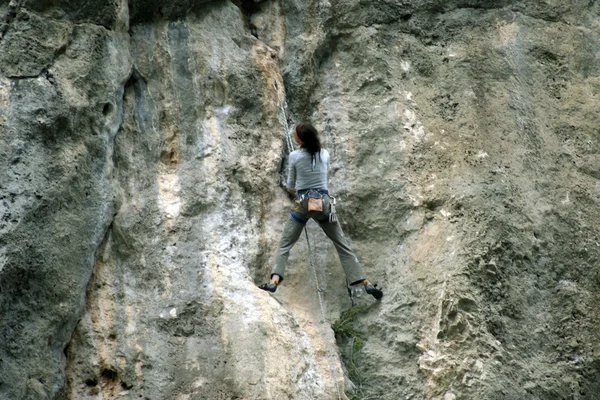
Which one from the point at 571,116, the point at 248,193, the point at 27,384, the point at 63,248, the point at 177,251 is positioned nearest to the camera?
the point at 27,384

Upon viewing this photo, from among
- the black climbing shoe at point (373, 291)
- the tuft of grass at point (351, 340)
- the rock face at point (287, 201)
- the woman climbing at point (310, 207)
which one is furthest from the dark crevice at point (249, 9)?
the tuft of grass at point (351, 340)

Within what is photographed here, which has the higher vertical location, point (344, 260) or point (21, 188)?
point (21, 188)

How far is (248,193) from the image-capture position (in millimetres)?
9703

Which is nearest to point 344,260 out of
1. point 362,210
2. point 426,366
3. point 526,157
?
point 362,210

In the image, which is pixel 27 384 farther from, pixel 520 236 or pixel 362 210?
pixel 520 236

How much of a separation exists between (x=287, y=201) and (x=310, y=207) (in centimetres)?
93

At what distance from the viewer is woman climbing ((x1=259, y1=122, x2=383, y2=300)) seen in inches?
358

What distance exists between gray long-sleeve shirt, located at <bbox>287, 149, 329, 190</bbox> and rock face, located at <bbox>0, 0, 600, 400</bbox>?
72cm

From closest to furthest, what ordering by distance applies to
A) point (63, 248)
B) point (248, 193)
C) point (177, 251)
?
point (63, 248) < point (177, 251) < point (248, 193)

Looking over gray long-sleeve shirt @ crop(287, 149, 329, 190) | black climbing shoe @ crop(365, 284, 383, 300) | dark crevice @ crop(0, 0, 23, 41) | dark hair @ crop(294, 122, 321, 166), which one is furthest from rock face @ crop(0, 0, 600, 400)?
dark hair @ crop(294, 122, 321, 166)

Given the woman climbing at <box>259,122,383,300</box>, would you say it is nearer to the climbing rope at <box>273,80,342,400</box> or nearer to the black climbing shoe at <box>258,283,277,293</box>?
the black climbing shoe at <box>258,283,277,293</box>

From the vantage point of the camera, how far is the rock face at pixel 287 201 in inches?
332

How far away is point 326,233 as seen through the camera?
9.34 m

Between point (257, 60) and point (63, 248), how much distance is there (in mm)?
3395
